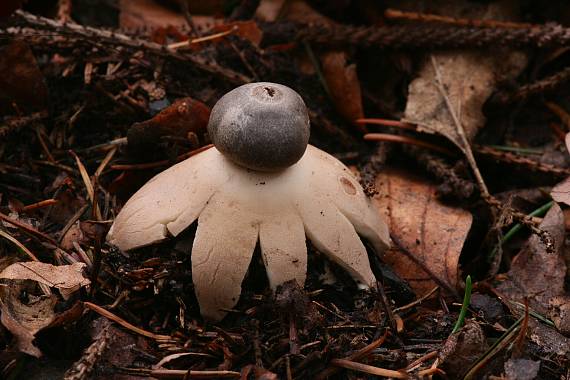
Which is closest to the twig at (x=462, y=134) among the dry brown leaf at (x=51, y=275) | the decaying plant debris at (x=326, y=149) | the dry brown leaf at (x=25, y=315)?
the decaying plant debris at (x=326, y=149)

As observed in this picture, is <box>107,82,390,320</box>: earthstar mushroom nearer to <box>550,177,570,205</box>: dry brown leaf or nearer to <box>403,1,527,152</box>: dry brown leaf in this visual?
<box>550,177,570,205</box>: dry brown leaf

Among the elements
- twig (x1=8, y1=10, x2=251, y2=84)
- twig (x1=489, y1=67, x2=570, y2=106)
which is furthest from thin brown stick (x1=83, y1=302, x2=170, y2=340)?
twig (x1=489, y1=67, x2=570, y2=106)

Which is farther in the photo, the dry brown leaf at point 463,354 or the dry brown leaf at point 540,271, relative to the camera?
the dry brown leaf at point 540,271

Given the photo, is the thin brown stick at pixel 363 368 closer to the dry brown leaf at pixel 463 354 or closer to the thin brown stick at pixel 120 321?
the dry brown leaf at pixel 463 354

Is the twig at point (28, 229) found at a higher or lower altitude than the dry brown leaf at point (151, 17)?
lower

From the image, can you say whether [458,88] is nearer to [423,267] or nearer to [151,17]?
[423,267]

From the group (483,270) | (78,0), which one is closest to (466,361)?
(483,270)

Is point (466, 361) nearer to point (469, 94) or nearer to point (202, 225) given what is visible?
point (202, 225)
